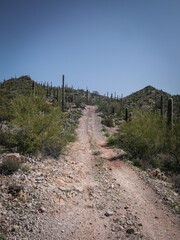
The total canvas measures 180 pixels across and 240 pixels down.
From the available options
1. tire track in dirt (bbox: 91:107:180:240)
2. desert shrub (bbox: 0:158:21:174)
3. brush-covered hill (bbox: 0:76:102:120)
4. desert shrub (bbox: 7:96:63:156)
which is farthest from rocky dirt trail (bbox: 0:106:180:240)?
brush-covered hill (bbox: 0:76:102:120)

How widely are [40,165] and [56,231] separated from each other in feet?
10.9

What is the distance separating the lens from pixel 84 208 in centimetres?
467

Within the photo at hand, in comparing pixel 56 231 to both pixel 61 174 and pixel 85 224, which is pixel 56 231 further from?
pixel 61 174

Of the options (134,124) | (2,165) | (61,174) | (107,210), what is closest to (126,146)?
(134,124)

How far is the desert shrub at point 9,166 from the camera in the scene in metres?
5.31

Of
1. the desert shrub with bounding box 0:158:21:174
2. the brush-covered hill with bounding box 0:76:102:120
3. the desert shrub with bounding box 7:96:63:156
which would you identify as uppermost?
the brush-covered hill with bounding box 0:76:102:120

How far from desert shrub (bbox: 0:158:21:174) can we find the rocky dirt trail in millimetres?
329

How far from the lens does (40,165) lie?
6.61 m

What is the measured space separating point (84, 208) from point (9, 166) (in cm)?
306

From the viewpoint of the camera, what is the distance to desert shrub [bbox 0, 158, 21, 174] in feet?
17.4

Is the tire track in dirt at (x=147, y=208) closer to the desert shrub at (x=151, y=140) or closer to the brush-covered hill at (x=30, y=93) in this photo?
the desert shrub at (x=151, y=140)

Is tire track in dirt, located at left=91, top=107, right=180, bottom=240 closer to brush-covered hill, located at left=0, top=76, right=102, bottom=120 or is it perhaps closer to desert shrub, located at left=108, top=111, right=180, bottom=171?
desert shrub, located at left=108, top=111, right=180, bottom=171

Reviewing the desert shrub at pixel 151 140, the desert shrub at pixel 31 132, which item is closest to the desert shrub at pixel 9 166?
the desert shrub at pixel 31 132

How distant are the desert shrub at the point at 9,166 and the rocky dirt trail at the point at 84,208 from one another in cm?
33
